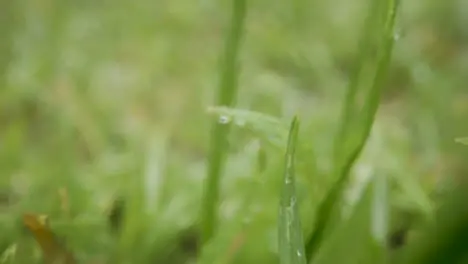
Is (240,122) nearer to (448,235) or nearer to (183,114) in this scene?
(448,235)

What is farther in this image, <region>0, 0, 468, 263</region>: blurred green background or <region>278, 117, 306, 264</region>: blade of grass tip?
<region>0, 0, 468, 263</region>: blurred green background

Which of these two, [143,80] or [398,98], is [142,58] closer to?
[143,80]

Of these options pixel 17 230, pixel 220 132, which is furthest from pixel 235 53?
pixel 17 230

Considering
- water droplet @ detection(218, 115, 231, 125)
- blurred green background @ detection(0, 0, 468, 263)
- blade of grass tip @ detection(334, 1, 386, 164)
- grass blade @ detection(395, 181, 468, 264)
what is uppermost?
blade of grass tip @ detection(334, 1, 386, 164)

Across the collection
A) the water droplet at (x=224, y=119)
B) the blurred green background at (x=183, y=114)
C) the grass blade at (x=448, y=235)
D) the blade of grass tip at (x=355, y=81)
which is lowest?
the blurred green background at (x=183, y=114)

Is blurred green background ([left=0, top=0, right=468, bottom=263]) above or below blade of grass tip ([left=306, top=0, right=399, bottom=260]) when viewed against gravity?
below

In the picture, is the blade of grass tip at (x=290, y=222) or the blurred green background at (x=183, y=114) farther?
the blurred green background at (x=183, y=114)
